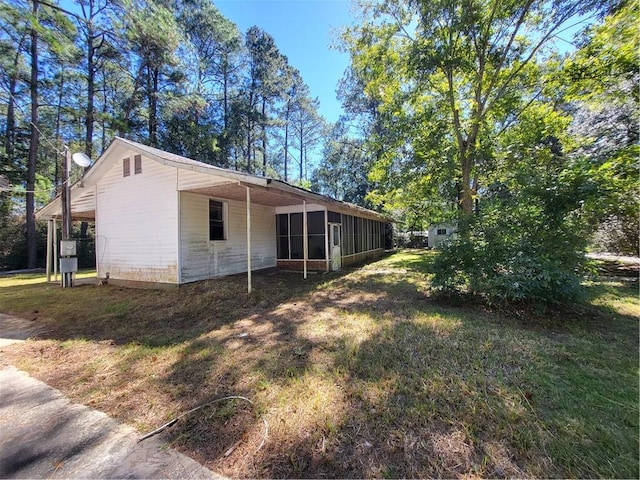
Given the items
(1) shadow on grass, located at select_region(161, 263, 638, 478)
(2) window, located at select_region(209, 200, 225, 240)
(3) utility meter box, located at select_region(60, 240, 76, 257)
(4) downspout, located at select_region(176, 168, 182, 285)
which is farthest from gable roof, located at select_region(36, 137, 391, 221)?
(1) shadow on grass, located at select_region(161, 263, 638, 478)

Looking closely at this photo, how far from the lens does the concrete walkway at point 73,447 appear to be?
187cm

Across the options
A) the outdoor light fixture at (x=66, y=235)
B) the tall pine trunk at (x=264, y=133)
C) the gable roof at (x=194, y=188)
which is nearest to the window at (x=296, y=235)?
the gable roof at (x=194, y=188)

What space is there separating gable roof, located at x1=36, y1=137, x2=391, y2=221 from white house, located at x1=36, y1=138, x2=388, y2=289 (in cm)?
3

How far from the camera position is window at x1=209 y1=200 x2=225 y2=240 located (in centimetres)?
902

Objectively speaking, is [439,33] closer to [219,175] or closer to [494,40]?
[494,40]

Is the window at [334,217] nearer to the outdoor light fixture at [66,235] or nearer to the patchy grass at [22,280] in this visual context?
the outdoor light fixture at [66,235]

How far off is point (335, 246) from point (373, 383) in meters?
9.32

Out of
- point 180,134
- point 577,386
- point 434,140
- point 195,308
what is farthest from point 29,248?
point 577,386

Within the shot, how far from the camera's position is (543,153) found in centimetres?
906

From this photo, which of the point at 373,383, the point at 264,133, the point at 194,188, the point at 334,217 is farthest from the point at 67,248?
the point at 264,133

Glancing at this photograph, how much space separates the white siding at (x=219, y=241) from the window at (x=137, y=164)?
6.42 ft

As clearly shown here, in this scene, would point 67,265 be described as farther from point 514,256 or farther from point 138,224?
point 514,256

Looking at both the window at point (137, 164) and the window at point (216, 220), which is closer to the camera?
the window at point (137, 164)

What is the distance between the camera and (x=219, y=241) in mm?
9266
